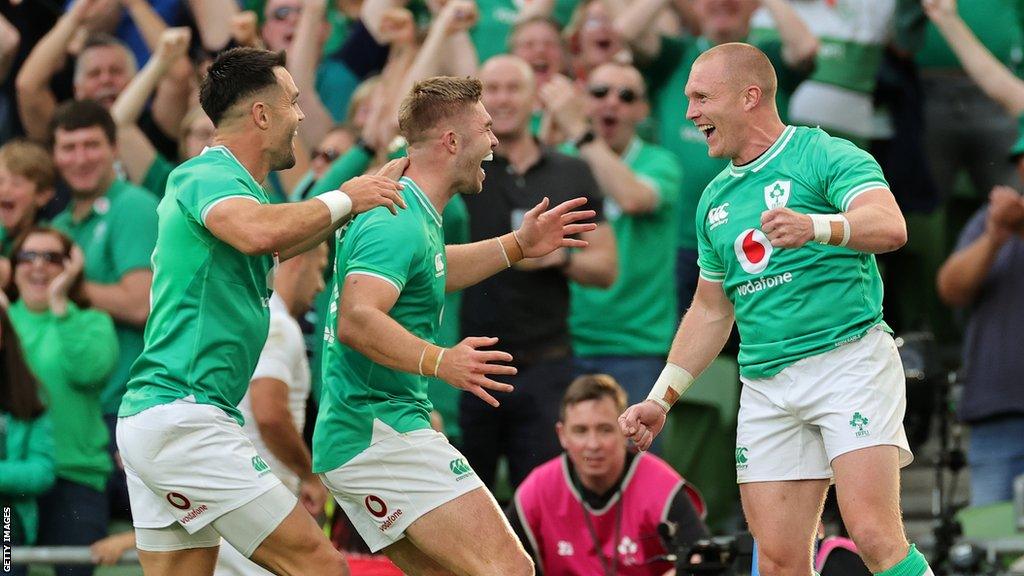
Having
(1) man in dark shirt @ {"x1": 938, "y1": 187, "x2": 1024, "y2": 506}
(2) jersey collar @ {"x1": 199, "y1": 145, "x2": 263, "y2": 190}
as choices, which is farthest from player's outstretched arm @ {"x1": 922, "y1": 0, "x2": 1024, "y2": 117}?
(2) jersey collar @ {"x1": 199, "y1": 145, "x2": 263, "y2": 190}

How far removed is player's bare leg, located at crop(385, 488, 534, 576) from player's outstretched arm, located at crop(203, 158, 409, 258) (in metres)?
1.13

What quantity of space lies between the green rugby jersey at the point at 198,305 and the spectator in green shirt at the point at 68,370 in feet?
10.7

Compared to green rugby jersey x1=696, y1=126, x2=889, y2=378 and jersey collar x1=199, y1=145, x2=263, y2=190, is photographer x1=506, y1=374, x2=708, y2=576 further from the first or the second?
jersey collar x1=199, y1=145, x2=263, y2=190

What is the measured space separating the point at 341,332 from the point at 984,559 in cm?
404

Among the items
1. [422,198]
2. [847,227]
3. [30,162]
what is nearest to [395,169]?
[422,198]

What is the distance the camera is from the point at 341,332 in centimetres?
639

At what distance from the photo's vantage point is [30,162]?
1038 cm

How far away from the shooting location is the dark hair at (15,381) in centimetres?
921

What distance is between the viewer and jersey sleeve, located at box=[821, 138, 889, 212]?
6230 millimetres

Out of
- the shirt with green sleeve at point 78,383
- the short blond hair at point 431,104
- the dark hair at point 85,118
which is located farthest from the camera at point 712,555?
the dark hair at point 85,118

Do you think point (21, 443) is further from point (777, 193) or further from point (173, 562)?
point (777, 193)

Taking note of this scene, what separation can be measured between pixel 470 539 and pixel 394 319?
880 mm

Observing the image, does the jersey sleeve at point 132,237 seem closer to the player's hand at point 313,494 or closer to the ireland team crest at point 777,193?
the player's hand at point 313,494

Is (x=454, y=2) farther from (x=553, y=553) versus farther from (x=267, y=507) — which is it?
(x=267, y=507)
